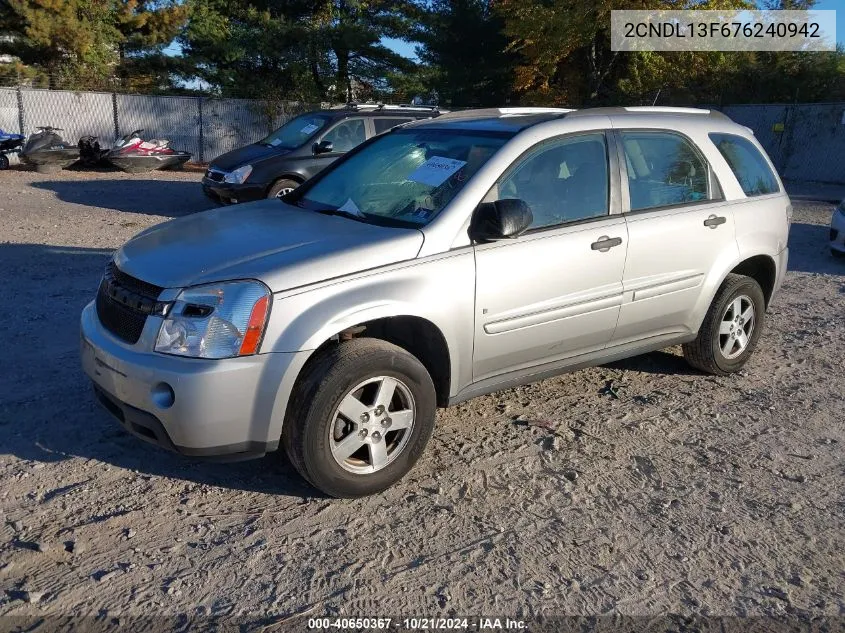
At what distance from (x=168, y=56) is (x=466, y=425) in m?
30.3

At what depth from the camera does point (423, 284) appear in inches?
143

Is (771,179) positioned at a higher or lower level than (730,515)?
higher

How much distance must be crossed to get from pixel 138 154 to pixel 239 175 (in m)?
7.29

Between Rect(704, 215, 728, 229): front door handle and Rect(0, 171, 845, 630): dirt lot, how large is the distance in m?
1.15

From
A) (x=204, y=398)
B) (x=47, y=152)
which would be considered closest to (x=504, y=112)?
(x=204, y=398)

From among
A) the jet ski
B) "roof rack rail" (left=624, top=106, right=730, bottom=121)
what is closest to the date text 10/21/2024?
"roof rack rail" (left=624, top=106, right=730, bottom=121)

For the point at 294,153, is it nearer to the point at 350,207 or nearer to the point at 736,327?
the point at 350,207

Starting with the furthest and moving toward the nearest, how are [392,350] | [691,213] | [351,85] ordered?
[351,85] < [691,213] < [392,350]

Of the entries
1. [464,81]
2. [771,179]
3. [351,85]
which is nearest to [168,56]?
[351,85]

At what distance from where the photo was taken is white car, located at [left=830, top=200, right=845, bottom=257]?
372 inches

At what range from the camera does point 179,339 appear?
10.6ft

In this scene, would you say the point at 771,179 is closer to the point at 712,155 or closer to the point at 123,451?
the point at 712,155

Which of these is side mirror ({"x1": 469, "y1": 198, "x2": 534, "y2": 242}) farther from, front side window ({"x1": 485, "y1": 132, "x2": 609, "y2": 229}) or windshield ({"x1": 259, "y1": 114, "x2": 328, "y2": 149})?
windshield ({"x1": 259, "y1": 114, "x2": 328, "y2": 149})

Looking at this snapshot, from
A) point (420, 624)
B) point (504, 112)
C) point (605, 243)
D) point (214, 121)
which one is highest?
point (214, 121)
